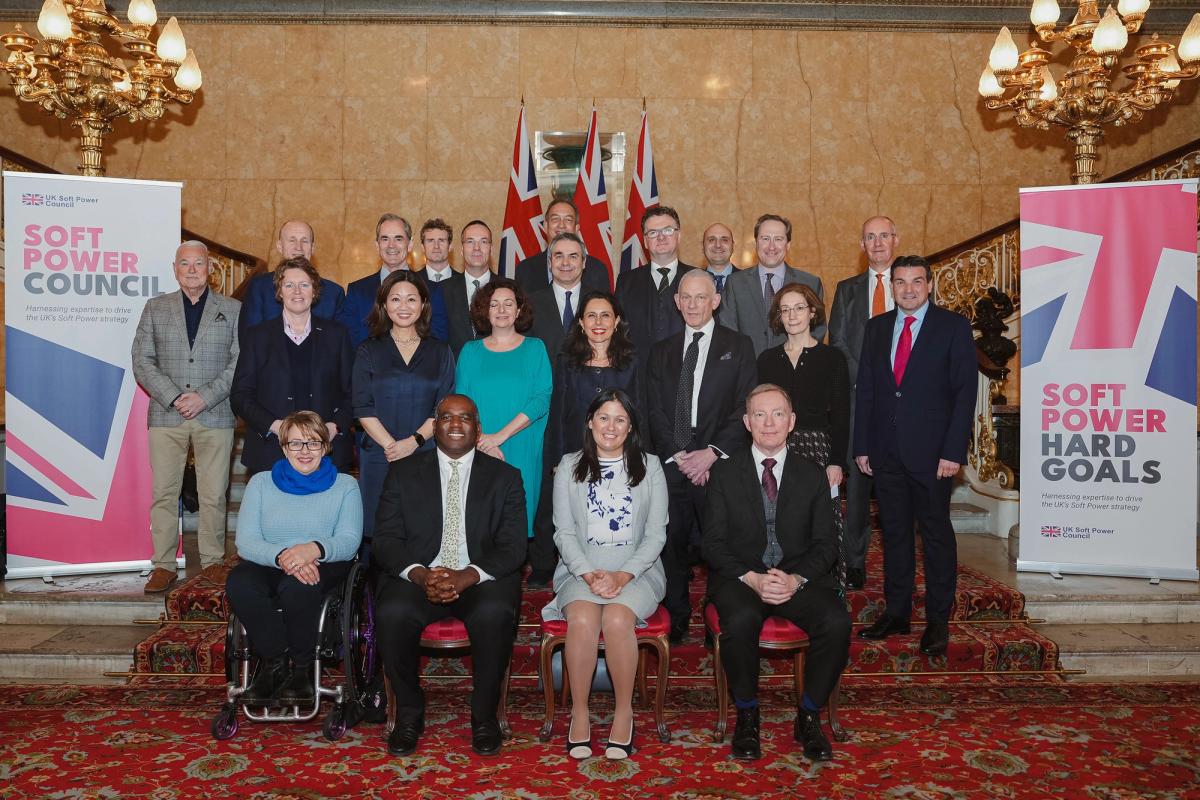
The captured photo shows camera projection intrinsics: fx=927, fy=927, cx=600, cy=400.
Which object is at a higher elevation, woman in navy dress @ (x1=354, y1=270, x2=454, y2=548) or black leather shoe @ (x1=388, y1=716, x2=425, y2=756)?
woman in navy dress @ (x1=354, y1=270, x2=454, y2=548)

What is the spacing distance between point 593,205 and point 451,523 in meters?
4.25

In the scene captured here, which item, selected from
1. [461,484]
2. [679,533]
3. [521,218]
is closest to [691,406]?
[679,533]

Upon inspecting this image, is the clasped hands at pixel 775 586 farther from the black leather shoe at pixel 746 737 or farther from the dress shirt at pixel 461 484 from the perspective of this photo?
the dress shirt at pixel 461 484

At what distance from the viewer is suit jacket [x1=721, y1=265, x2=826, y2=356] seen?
464 cm

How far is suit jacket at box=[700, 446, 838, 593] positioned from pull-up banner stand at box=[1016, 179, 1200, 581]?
77.9 inches

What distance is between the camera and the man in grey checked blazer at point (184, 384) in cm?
450

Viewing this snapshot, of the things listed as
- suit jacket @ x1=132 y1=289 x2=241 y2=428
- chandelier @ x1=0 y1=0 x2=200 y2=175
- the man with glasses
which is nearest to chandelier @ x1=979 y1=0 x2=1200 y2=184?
the man with glasses

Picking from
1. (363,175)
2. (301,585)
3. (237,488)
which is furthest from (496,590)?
(363,175)

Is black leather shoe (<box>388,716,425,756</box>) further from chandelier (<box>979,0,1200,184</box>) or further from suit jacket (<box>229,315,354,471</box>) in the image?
chandelier (<box>979,0,1200,184</box>)

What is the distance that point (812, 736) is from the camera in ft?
10.5

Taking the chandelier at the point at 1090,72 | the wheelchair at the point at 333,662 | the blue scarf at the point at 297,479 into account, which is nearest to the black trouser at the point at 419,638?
the wheelchair at the point at 333,662

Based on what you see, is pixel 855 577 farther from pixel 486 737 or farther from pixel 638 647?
pixel 486 737

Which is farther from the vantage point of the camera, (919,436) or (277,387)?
(277,387)

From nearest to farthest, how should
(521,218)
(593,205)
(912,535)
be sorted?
(912,535) < (593,205) < (521,218)
